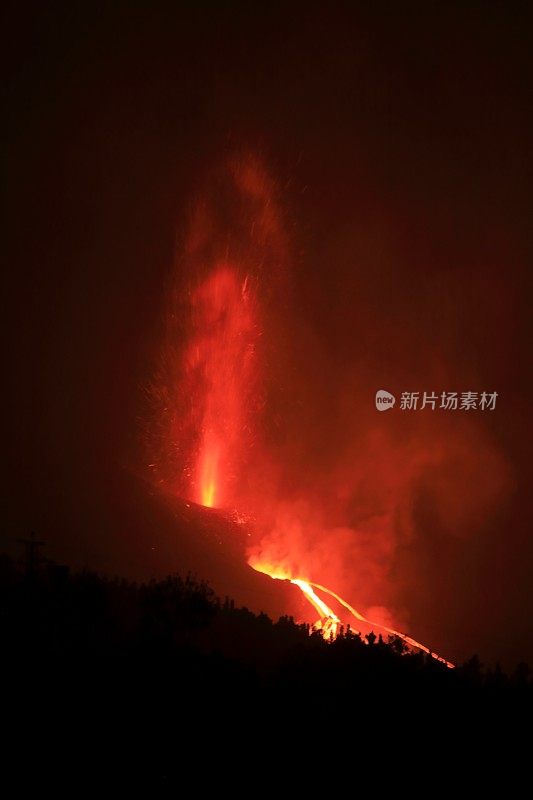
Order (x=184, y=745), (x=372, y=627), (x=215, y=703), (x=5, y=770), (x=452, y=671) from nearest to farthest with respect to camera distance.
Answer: (x=5, y=770) → (x=184, y=745) → (x=215, y=703) → (x=452, y=671) → (x=372, y=627)

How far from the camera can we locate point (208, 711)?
690 inches

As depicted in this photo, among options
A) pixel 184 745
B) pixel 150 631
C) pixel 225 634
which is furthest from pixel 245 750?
pixel 225 634

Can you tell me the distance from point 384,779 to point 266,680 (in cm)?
498

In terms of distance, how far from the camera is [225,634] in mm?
29703

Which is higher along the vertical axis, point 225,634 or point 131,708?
point 225,634

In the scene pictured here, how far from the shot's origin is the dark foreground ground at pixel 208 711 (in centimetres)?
1590

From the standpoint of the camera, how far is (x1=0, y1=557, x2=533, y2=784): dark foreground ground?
15898 millimetres

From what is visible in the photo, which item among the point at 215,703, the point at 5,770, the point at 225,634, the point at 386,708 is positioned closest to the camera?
the point at 5,770

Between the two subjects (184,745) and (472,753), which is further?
(472,753)

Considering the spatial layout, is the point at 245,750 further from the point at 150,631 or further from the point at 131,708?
the point at 150,631

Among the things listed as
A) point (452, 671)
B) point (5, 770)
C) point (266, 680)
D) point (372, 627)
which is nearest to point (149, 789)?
point (5, 770)

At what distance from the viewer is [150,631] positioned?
79.1 feet

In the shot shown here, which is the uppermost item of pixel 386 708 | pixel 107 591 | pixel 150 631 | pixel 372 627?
pixel 372 627

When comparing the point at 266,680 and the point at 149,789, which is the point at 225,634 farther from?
the point at 149,789
